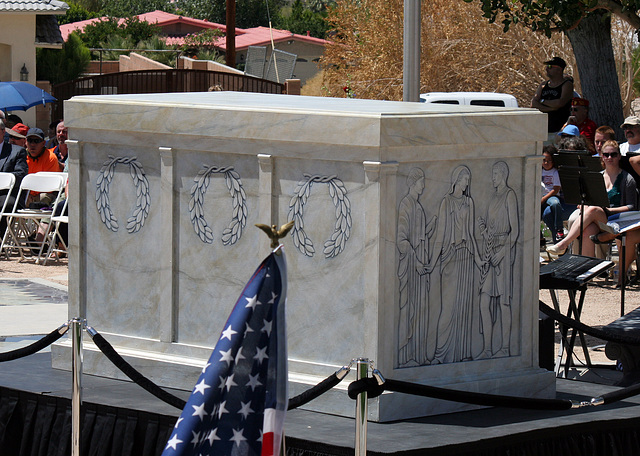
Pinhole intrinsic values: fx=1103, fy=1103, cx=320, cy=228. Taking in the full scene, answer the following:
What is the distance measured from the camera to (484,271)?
5.64 meters

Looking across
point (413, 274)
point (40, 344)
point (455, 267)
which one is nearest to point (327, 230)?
point (413, 274)

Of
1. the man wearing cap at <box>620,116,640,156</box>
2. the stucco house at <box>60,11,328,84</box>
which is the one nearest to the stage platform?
the man wearing cap at <box>620,116,640,156</box>

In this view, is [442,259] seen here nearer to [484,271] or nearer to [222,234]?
[484,271]

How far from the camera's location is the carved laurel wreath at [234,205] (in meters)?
5.68

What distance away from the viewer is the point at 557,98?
1574 centimetres

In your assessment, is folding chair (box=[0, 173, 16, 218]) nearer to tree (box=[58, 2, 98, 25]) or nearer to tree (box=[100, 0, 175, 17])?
tree (box=[58, 2, 98, 25])

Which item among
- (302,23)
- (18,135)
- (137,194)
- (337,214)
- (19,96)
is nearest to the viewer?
(337,214)

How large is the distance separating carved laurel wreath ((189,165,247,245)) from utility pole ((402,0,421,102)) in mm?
5480

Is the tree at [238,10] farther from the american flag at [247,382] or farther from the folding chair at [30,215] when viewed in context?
the american flag at [247,382]

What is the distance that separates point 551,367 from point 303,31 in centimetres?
7588

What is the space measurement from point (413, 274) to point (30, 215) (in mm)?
8470

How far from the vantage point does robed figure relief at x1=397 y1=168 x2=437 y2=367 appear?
530 cm

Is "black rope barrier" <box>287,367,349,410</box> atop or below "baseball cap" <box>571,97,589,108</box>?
below

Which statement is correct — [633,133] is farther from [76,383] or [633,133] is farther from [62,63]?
[62,63]
